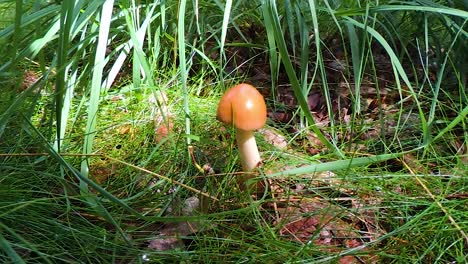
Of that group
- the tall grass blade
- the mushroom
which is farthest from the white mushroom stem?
the tall grass blade

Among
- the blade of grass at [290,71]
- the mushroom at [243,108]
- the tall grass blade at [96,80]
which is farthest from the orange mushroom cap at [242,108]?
the tall grass blade at [96,80]

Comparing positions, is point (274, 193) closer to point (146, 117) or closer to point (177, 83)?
point (146, 117)

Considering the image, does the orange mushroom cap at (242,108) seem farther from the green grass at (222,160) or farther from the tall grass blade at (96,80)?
the tall grass blade at (96,80)

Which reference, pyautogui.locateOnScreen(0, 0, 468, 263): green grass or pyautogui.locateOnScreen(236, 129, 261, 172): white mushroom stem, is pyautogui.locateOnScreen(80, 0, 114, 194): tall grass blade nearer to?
pyautogui.locateOnScreen(0, 0, 468, 263): green grass

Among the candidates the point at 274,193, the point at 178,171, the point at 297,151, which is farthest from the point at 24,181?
the point at 297,151

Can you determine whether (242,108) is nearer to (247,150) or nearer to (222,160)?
(247,150)

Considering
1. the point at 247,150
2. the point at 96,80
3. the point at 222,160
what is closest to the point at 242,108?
the point at 247,150
